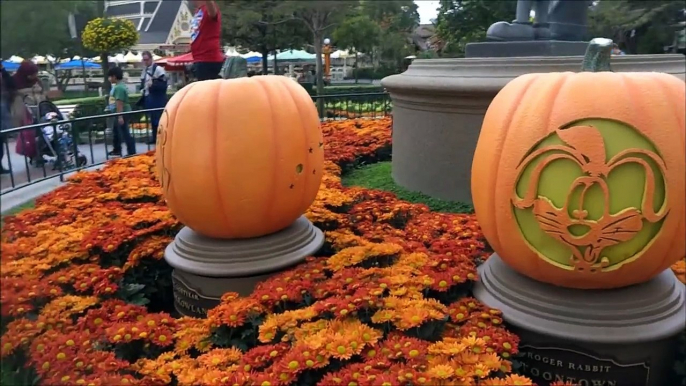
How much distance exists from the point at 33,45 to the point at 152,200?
365 cm

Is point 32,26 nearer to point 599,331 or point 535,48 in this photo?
point 599,331

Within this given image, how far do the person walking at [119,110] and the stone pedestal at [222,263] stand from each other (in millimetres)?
4411

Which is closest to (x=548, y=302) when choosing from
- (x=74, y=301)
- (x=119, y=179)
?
(x=74, y=301)

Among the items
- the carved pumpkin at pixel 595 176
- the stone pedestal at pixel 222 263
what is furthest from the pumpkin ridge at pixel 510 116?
the stone pedestal at pixel 222 263

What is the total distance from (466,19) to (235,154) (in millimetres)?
17883

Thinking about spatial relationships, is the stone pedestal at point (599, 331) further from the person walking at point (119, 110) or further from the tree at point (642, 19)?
the tree at point (642, 19)

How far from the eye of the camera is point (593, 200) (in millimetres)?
2199

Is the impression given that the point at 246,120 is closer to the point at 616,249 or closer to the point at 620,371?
the point at 616,249

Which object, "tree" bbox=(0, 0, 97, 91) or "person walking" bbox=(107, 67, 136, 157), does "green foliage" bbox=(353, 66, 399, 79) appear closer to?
"person walking" bbox=(107, 67, 136, 157)

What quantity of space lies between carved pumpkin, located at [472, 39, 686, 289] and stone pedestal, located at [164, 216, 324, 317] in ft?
4.55

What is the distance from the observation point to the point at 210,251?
3229mm

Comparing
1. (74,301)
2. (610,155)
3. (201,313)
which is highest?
(610,155)

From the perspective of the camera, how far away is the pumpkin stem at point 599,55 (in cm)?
245

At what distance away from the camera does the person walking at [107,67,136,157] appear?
7559 millimetres
